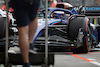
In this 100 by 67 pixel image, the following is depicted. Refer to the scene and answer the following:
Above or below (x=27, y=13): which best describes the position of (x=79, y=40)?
below

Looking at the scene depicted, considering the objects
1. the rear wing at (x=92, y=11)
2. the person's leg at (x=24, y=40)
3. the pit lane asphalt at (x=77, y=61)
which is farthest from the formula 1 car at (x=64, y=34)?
the person's leg at (x=24, y=40)

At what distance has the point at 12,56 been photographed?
14.9 ft

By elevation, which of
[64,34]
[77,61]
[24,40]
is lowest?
[77,61]

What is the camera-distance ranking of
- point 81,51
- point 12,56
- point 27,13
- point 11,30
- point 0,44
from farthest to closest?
point 81,51 < point 11,30 < point 0,44 < point 12,56 < point 27,13

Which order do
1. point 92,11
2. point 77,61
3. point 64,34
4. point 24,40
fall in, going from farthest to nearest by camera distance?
point 92,11
point 64,34
point 77,61
point 24,40

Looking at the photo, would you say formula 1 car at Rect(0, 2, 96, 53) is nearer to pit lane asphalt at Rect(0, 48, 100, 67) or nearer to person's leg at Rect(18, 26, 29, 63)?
pit lane asphalt at Rect(0, 48, 100, 67)

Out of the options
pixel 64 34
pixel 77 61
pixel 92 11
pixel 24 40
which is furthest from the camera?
pixel 92 11

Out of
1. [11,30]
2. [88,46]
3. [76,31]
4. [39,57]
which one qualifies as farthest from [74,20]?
[39,57]

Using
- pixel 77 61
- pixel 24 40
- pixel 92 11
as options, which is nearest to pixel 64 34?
pixel 77 61

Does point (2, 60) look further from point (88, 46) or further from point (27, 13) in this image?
point (88, 46)

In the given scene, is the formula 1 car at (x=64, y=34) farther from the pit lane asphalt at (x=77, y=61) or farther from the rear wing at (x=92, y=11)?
the rear wing at (x=92, y=11)

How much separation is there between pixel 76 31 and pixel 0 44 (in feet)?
7.46

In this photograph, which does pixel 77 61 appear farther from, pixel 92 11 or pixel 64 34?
pixel 92 11

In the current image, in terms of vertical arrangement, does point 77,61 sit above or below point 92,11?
below
